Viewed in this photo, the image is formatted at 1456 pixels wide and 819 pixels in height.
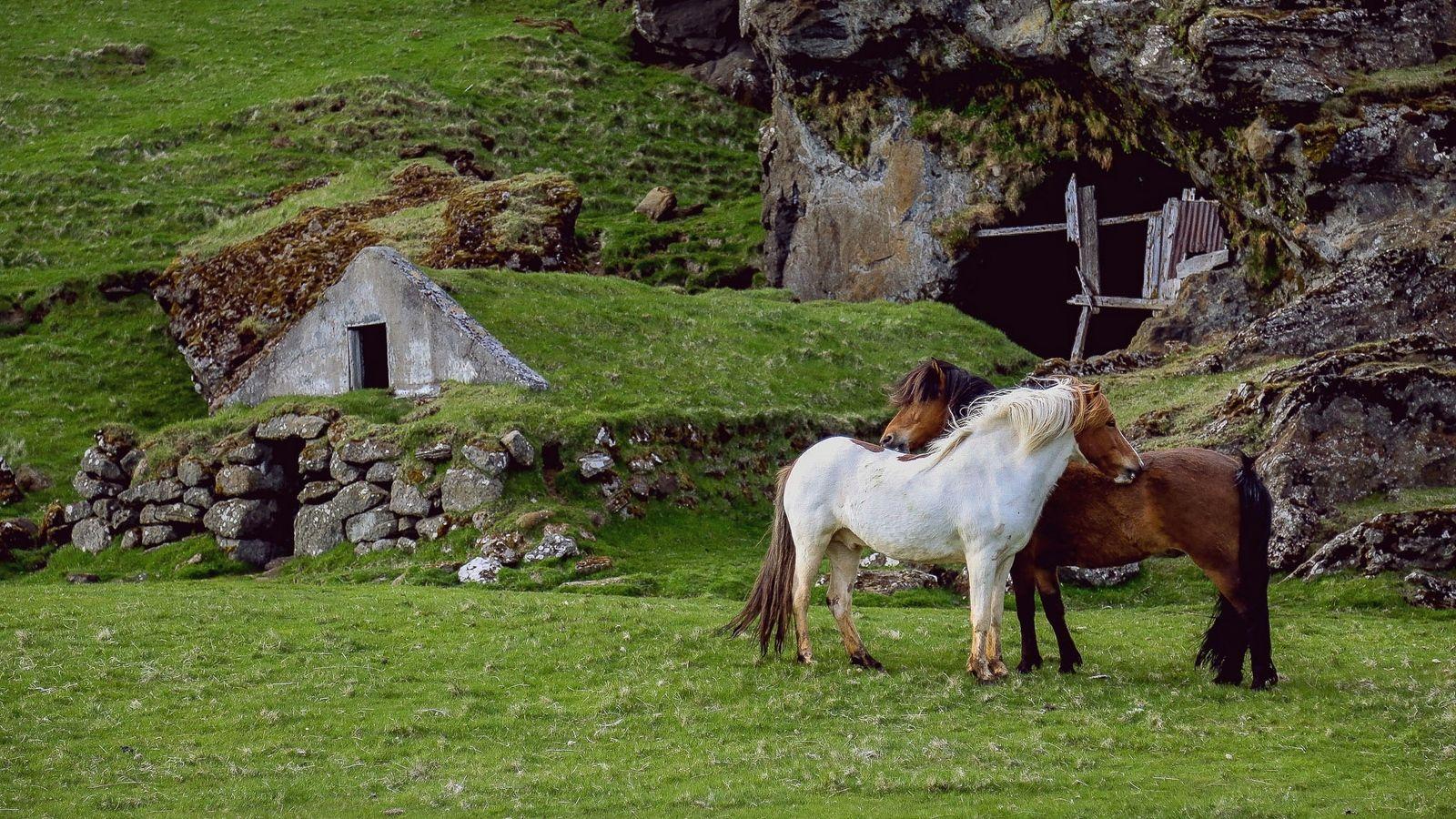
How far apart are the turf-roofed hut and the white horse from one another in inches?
500

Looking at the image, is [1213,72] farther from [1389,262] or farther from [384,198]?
[384,198]

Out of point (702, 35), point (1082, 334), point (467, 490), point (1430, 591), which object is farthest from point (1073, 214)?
point (702, 35)

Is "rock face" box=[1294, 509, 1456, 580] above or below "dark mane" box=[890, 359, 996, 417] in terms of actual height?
below

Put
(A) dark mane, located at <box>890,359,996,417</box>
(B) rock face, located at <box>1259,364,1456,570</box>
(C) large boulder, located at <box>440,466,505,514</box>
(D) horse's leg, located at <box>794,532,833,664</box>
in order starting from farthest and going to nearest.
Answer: (C) large boulder, located at <box>440,466,505,514</box>
(B) rock face, located at <box>1259,364,1456,570</box>
(A) dark mane, located at <box>890,359,996,417</box>
(D) horse's leg, located at <box>794,532,833,664</box>

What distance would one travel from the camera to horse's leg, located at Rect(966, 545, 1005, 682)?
515 inches

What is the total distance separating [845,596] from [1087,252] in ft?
89.1

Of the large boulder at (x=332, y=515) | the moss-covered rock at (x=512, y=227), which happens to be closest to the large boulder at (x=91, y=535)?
the large boulder at (x=332, y=515)

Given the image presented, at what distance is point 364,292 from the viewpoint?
27.8m

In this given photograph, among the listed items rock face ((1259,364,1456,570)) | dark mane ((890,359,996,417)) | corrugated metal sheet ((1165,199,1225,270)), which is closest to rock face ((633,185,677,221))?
corrugated metal sheet ((1165,199,1225,270))

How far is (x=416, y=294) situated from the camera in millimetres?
27031

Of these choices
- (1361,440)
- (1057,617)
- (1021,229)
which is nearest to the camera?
(1057,617)

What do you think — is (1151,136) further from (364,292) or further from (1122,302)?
(364,292)

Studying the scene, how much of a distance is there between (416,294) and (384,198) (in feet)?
51.3

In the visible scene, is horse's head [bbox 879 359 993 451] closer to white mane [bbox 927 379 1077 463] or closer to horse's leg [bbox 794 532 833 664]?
white mane [bbox 927 379 1077 463]
